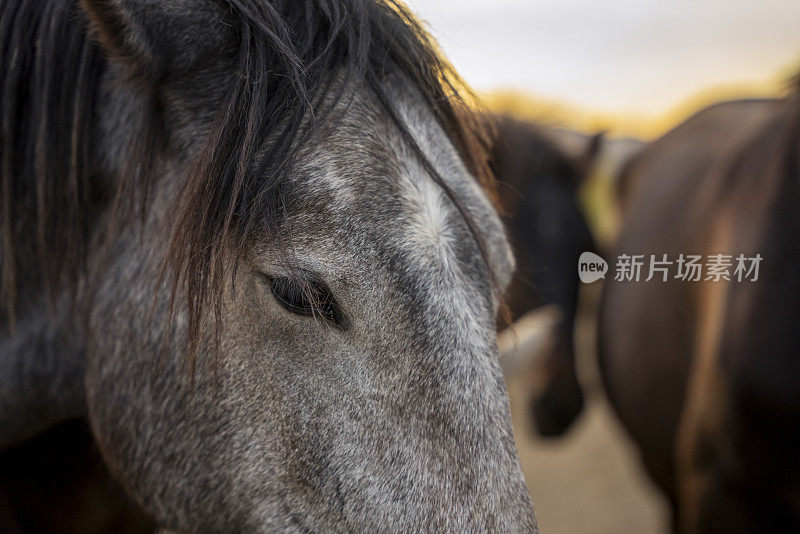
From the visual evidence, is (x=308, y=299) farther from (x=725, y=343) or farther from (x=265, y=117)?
(x=725, y=343)

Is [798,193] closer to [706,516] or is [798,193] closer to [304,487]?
[706,516]

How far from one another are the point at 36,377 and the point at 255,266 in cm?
65

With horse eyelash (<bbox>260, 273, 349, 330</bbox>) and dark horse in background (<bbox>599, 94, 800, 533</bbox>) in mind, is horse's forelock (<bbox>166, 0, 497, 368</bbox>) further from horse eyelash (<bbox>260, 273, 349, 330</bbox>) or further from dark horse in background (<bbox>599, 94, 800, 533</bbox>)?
dark horse in background (<bbox>599, 94, 800, 533</bbox>)

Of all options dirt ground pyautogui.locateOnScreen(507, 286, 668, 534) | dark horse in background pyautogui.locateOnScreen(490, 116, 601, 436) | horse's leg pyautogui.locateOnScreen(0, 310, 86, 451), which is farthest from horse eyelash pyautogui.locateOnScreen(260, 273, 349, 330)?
dirt ground pyautogui.locateOnScreen(507, 286, 668, 534)

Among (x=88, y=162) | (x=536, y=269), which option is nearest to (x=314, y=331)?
(x=88, y=162)

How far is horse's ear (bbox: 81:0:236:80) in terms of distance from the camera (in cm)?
110

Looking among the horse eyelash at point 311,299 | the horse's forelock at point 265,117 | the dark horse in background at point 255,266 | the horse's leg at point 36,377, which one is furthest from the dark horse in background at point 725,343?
the horse's leg at point 36,377

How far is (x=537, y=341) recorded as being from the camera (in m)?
3.20

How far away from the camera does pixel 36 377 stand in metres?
1.36

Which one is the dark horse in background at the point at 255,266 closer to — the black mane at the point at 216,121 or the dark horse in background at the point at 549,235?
the black mane at the point at 216,121

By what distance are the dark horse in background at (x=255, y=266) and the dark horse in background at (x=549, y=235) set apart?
2055 millimetres

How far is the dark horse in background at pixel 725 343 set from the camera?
1.77 metres

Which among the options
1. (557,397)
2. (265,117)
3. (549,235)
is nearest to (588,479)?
(557,397)

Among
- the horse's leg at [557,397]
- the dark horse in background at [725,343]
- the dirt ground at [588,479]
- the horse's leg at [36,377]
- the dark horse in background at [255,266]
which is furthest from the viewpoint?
the dirt ground at [588,479]
